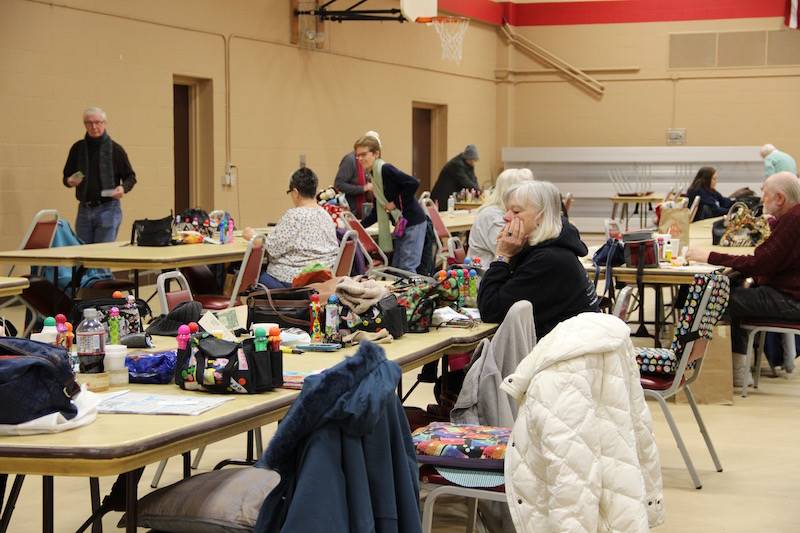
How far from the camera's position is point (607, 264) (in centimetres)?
629

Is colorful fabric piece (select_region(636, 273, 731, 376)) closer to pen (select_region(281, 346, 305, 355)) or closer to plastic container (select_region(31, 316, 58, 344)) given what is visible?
pen (select_region(281, 346, 305, 355))

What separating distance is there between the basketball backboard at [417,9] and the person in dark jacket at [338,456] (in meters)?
11.7

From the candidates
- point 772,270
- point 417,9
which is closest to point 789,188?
point 772,270

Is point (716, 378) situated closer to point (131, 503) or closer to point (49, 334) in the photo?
point (49, 334)

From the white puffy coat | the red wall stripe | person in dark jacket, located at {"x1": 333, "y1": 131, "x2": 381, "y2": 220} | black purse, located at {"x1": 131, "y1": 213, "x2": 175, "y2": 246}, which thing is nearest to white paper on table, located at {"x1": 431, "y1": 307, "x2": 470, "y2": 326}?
the white puffy coat

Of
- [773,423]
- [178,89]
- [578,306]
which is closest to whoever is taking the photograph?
[578,306]

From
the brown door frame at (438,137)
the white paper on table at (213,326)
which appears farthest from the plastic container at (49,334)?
the brown door frame at (438,137)

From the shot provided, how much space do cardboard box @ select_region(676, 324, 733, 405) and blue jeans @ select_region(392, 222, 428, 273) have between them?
8.05ft

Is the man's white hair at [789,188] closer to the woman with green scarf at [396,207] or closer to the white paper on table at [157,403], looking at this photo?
the woman with green scarf at [396,207]

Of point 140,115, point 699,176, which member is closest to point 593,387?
point 140,115

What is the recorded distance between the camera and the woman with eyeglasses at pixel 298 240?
641 centimetres

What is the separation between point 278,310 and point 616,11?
15.2m

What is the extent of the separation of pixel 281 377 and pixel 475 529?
113 cm

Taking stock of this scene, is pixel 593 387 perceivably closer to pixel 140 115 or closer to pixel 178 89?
pixel 140 115
